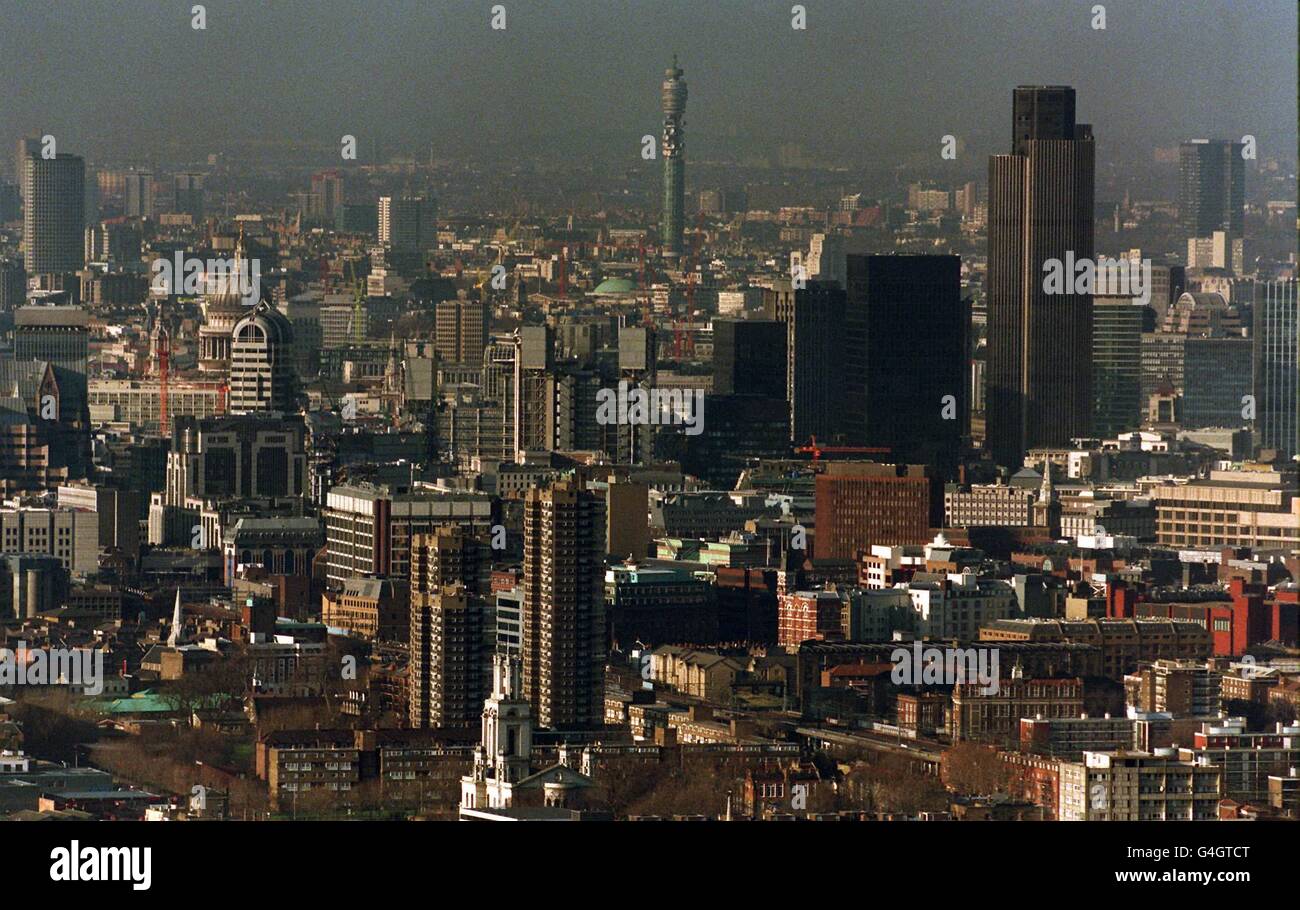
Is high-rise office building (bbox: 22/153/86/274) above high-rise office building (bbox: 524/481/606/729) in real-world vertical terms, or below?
above

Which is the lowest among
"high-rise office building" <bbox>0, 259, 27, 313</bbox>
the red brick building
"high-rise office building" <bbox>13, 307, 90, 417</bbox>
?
the red brick building

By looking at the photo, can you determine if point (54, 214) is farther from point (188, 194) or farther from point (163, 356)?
point (163, 356)

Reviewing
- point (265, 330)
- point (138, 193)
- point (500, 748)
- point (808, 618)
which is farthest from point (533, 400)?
point (500, 748)

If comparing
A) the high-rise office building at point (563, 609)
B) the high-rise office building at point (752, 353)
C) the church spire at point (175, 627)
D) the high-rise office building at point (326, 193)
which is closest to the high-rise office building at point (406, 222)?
the high-rise office building at point (326, 193)

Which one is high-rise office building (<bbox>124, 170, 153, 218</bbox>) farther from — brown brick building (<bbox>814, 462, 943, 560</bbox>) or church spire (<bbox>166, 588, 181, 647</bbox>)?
church spire (<bbox>166, 588, 181, 647</bbox>)

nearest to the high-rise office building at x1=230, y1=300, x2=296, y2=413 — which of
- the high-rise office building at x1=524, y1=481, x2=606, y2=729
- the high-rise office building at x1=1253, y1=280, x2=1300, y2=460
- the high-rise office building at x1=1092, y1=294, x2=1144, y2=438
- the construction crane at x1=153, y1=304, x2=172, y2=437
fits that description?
the construction crane at x1=153, y1=304, x2=172, y2=437
